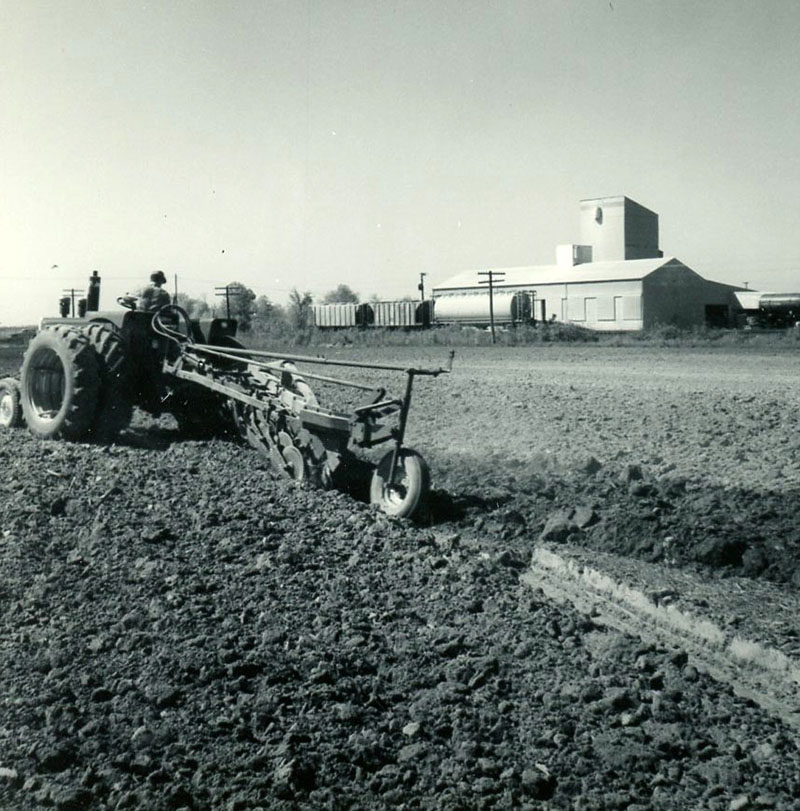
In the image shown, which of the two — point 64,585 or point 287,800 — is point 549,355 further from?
point 287,800

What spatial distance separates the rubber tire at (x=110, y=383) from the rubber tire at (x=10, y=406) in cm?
135

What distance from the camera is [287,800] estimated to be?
3832mm

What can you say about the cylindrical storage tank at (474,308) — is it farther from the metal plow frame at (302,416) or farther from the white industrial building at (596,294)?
the metal plow frame at (302,416)

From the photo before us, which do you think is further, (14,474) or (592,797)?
(14,474)

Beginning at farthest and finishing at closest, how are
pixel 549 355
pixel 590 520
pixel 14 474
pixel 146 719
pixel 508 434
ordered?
pixel 549 355 → pixel 508 434 → pixel 14 474 → pixel 590 520 → pixel 146 719

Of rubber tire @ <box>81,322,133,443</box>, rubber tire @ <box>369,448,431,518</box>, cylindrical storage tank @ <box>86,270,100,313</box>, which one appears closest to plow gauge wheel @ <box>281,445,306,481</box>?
rubber tire @ <box>369,448,431,518</box>

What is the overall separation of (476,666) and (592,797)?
1133 millimetres

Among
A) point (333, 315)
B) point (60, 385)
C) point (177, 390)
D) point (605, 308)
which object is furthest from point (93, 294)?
point (333, 315)

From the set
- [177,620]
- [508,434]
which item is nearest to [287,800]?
[177,620]

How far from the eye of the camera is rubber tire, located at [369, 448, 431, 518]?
8141 millimetres

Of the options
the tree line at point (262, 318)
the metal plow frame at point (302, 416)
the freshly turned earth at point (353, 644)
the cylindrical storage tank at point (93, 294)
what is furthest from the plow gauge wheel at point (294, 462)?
the tree line at point (262, 318)

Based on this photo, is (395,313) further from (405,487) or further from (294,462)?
(405,487)

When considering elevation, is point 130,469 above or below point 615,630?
above

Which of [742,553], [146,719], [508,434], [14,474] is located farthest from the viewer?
[508,434]
